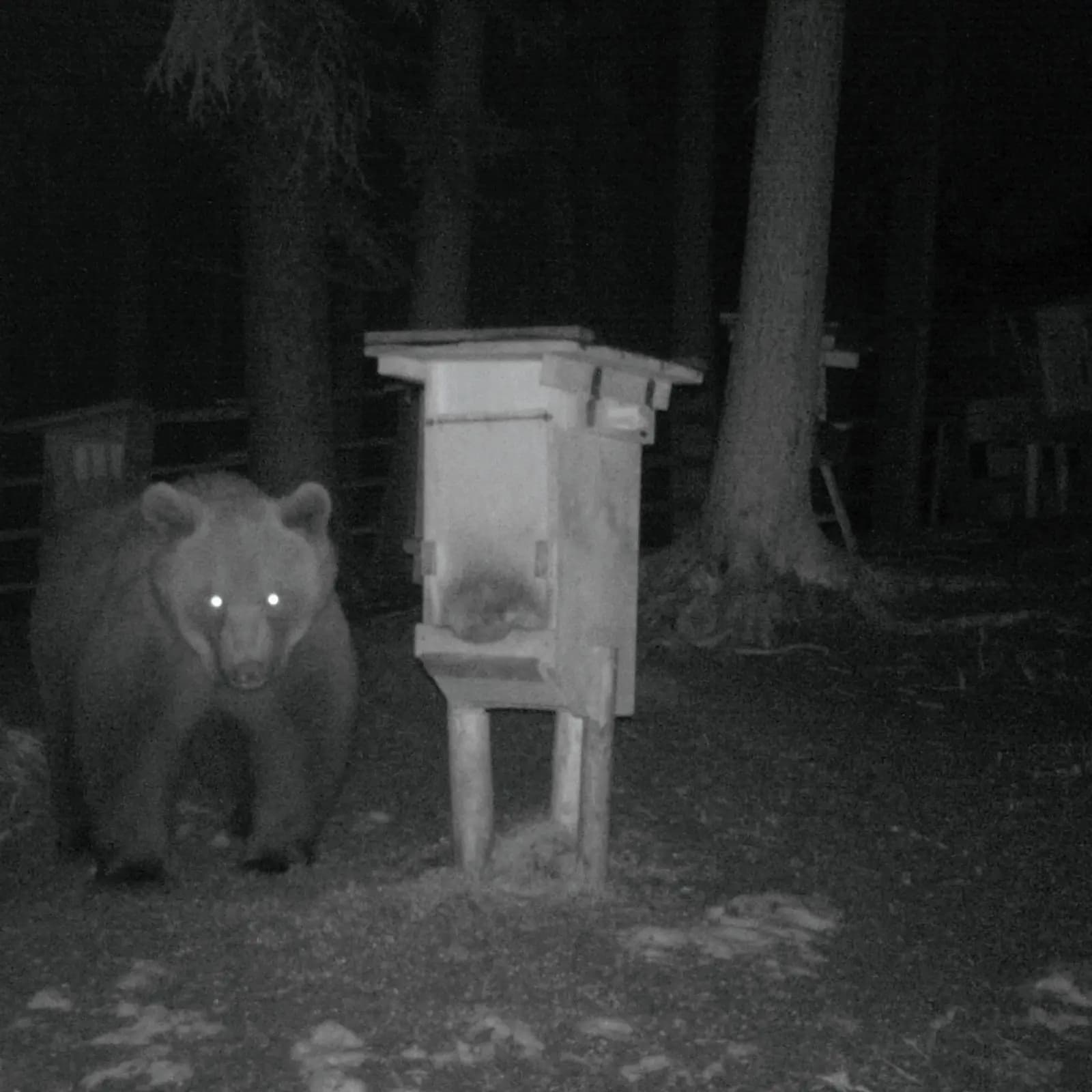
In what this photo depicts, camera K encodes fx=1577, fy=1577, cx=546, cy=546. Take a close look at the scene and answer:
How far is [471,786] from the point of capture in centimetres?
573

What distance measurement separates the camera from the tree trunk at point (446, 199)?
13281 millimetres

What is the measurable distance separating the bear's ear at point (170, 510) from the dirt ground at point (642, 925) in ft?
4.53

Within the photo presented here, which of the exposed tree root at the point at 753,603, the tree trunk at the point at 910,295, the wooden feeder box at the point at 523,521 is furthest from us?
the tree trunk at the point at 910,295

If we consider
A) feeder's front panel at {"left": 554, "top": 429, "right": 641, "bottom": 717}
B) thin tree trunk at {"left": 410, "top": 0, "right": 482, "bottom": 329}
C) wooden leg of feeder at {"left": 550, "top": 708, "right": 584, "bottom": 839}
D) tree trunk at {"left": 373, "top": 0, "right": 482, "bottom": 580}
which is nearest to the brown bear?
wooden leg of feeder at {"left": 550, "top": 708, "right": 584, "bottom": 839}

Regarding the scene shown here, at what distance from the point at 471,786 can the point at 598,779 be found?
50 centimetres

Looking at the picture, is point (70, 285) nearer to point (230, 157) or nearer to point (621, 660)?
point (230, 157)

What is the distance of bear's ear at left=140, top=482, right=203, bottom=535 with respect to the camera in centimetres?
592

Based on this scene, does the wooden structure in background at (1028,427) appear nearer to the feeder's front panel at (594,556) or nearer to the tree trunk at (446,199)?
the tree trunk at (446,199)

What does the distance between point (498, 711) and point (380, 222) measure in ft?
45.0

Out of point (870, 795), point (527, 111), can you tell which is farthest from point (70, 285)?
point (870, 795)

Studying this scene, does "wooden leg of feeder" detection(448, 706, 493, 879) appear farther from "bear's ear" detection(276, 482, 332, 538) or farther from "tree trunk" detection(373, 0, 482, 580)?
"tree trunk" detection(373, 0, 482, 580)

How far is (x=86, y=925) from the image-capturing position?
17.9 feet

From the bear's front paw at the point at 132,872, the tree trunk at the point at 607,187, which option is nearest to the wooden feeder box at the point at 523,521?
the bear's front paw at the point at 132,872

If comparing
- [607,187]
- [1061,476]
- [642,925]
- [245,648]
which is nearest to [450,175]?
[245,648]
